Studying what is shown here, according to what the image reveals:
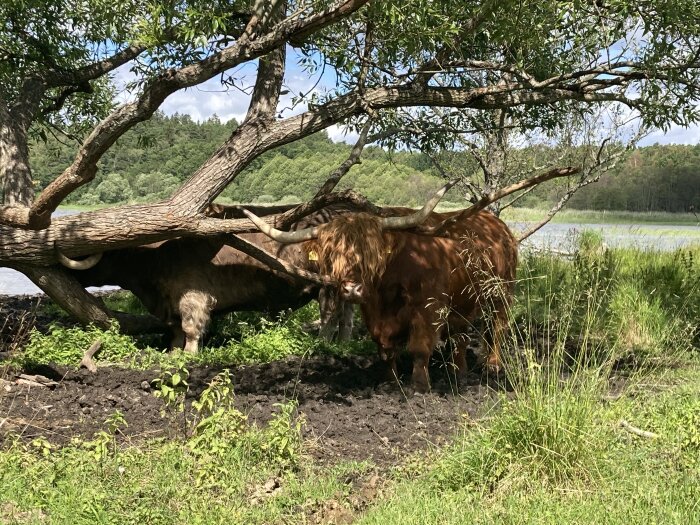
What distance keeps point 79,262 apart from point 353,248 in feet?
12.1

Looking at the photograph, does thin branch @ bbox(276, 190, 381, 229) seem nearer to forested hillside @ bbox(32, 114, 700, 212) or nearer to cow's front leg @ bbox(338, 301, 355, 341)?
cow's front leg @ bbox(338, 301, 355, 341)

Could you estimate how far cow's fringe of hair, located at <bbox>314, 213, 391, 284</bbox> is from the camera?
641 centimetres

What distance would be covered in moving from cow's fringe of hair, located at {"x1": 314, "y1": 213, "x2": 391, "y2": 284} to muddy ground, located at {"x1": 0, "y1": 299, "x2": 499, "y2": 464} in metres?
1.10

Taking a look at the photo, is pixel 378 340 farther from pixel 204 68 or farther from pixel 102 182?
pixel 102 182

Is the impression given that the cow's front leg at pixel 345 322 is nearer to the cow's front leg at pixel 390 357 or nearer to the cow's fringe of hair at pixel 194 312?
the cow's fringe of hair at pixel 194 312

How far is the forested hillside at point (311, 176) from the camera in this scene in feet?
61.1

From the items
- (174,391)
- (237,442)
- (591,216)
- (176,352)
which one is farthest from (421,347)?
(591,216)

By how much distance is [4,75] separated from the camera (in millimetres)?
8984

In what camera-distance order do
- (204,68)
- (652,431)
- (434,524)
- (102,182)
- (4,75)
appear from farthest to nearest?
(102,182), (4,75), (204,68), (652,431), (434,524)

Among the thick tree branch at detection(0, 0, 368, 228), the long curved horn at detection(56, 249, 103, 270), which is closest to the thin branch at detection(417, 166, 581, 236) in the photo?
the thick tree branch at detection(0, 0, 368, 228)

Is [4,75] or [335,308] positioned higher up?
[4,75]

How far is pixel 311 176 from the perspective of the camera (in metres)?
27.0

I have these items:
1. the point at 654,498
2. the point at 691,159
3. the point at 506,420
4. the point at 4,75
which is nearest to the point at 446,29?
the point at 506,420

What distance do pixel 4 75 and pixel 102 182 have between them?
3356cm
